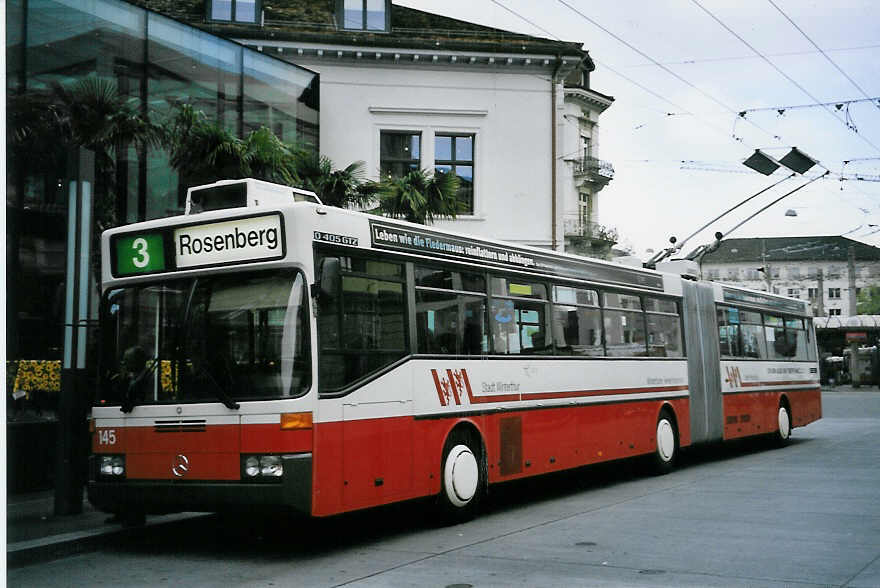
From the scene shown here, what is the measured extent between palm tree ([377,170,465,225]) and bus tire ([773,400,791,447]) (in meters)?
7.62

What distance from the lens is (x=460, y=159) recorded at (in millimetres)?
28547

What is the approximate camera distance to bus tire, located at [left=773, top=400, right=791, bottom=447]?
69.7 ft

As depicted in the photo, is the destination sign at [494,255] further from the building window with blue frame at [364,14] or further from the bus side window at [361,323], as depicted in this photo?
the building window with blue frame at [364,14]

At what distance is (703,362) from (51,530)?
37.8 ft

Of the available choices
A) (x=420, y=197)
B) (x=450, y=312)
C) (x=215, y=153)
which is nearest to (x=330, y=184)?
(x=420, y=197)

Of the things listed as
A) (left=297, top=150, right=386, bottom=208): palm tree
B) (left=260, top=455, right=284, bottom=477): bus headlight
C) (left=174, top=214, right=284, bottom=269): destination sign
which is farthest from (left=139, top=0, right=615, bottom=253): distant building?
(left=260, top=455, right=284, bottom=477): bus headlight

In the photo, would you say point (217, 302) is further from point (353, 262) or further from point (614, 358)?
point (614, 358)

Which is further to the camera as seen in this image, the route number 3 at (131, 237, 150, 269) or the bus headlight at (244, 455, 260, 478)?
the route number 3 at (131, 237, 150, 269)

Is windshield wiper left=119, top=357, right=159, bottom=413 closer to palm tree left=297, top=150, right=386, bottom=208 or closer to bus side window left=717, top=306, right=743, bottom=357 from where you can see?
palm tree left=297, top=150, right=386, bottom=208

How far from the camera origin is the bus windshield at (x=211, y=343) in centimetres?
896

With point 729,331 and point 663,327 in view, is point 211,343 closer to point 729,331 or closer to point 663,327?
point 663,327

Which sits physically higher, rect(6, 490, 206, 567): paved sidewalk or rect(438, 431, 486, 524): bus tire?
rect(438, 431, 486, 524): bus tire

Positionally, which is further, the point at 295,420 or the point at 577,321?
the point at 577,321

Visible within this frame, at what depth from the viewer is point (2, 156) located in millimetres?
4613
